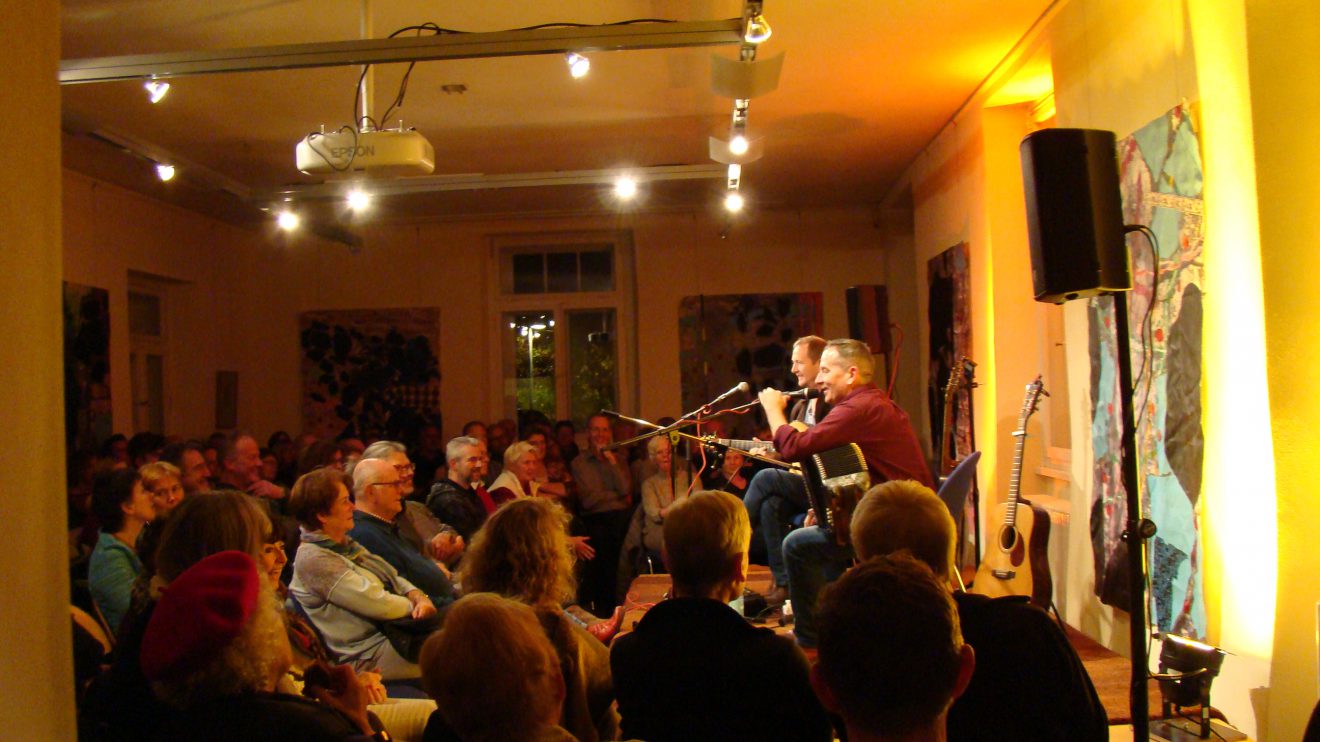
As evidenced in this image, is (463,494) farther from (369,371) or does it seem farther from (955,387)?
(369,371)

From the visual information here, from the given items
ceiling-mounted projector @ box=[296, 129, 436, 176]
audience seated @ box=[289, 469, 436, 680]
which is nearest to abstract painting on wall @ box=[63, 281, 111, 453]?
ceiling-mounted projector @ box=[296, 129, 436, 176]

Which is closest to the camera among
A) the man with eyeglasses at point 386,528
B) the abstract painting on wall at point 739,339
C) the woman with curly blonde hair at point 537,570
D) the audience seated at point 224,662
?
the audience seated at point 224,662

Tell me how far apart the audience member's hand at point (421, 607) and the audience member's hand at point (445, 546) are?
956 millimetres

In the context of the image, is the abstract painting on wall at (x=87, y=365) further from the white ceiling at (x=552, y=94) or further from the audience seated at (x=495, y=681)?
the audience seated at (x=495, y=681)

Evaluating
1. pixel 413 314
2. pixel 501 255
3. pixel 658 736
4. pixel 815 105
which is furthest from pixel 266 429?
pixel 658 736

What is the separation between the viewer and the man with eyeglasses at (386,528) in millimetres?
3449

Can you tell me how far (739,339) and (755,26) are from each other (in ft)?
17.8

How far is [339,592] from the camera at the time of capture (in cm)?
305

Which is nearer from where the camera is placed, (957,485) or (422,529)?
(957,485)

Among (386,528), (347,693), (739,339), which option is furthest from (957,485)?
(739,339)

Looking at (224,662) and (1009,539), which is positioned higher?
(224,662)

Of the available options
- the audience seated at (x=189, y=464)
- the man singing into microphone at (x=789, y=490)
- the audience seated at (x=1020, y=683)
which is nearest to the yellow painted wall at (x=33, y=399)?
the audience seated at (x=1020, y=683)

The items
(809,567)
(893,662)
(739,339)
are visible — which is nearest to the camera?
(893,662)

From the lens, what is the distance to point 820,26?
468 centimetres
